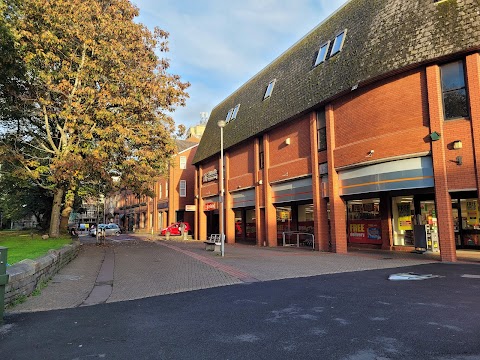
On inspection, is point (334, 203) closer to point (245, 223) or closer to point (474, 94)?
point (474, 94)

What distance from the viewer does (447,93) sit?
1285 cm

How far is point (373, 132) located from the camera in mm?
14922

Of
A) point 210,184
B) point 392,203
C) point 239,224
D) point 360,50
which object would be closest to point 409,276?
point 392,203

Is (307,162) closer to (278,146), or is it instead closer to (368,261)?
(278,146)

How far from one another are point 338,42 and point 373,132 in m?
5.39

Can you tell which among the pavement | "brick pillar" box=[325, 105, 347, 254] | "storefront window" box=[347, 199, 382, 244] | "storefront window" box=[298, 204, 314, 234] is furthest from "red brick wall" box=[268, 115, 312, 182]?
the pavement

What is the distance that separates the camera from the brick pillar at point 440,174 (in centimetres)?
1242

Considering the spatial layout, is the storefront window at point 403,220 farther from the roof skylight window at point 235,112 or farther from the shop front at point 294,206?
the roof skylight window at point 235,112

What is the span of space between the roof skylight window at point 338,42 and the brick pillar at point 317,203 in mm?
3047

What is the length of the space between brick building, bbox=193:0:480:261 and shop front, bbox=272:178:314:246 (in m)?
0.08

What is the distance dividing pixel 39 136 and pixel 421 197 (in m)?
21.0

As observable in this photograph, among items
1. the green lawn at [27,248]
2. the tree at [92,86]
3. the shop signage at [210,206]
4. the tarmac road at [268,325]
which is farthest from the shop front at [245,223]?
the tarmac road at [268,325]

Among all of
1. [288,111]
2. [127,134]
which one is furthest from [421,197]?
[127,134]

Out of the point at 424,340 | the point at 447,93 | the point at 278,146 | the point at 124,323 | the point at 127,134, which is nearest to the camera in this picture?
the point at 424,340
